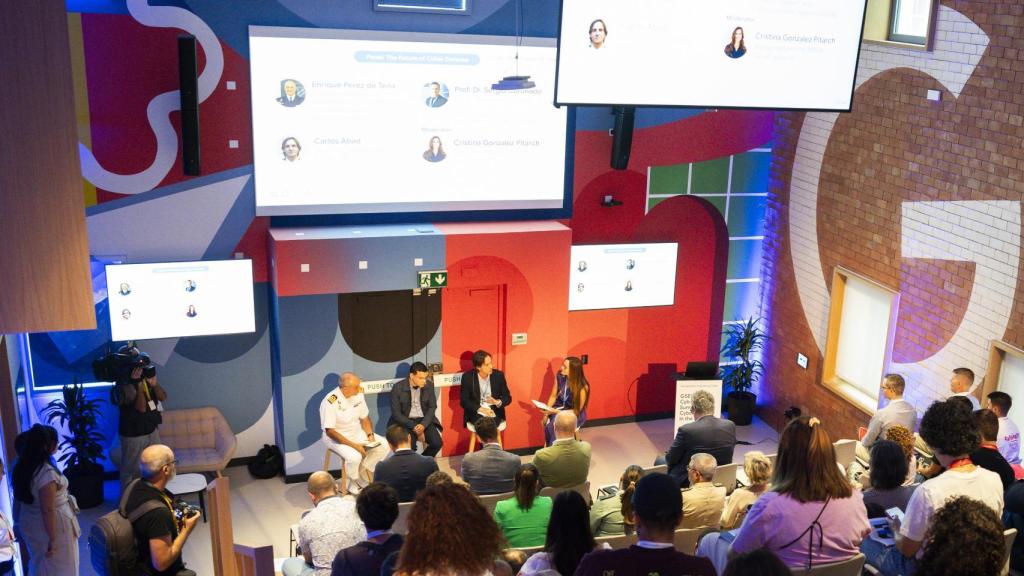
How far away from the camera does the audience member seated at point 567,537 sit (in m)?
3.66

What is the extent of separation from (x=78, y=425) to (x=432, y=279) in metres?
3.14

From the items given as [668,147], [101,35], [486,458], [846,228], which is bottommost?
[486,458]

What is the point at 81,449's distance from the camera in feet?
23.7

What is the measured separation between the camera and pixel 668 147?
8.69 meters

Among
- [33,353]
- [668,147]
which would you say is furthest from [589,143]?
[33,353]

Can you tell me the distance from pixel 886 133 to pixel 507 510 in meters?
4.91

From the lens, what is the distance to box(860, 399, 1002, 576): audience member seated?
382cm

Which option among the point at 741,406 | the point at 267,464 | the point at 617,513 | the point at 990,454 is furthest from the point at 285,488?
the point at 990,454

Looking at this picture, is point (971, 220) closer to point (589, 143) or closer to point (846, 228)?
point (846, 228)

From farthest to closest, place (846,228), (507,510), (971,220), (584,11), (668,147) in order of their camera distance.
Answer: (668,147) → (846,228) → (971,220) → (584,11) → (507,510)

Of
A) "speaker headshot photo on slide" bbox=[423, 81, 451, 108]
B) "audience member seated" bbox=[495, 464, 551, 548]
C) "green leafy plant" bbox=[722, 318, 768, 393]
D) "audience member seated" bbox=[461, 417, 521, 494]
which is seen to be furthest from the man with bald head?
"green leafy plant" bbox=[722, 318, 768, 393]

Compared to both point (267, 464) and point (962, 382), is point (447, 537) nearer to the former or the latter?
point (962, 382)

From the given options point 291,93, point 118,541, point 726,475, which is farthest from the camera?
point 291,93

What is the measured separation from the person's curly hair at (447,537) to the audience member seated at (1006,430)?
15.0ft
